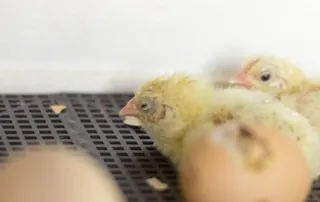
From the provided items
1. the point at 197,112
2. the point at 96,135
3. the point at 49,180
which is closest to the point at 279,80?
the point at 197,112

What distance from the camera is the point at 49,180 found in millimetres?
709

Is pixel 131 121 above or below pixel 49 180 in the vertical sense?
below

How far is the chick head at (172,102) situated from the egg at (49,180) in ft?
1.03

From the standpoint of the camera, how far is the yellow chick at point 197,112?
1.00m

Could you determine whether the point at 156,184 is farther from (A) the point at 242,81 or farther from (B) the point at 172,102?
(A) the point at 242,81

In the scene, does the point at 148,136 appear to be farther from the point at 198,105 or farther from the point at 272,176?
the point at 272,176

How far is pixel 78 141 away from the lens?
44.1 inches

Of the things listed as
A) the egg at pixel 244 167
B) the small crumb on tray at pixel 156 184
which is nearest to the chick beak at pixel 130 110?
the small crumb on tray at pixel 156 184

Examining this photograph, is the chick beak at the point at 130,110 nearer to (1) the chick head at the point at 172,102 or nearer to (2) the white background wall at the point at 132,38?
(1) the chick head at the point at 172,102

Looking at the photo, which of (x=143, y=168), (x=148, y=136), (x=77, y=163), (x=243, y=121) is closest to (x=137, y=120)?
(x=148, y=136)

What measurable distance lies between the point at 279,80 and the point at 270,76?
2 cm

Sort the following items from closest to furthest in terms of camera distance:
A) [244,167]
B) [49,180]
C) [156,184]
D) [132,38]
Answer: [49,180], [244,167], [156,184], [132,38]

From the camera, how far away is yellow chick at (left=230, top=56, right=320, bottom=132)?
1118 millimetres

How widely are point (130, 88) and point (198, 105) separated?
27 centimetres
